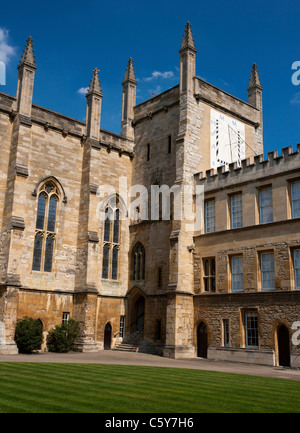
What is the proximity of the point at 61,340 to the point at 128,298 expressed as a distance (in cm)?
599

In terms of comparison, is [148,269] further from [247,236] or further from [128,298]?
[247,236]

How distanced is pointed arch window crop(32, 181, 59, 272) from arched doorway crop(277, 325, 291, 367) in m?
13.6

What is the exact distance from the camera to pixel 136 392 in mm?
10641

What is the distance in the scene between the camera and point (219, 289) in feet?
80.7

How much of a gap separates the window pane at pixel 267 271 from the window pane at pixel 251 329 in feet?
5.25

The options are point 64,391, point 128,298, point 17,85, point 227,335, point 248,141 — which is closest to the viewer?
point 64,391

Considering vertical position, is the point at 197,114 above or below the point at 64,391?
above

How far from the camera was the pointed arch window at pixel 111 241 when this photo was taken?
29.8 meters

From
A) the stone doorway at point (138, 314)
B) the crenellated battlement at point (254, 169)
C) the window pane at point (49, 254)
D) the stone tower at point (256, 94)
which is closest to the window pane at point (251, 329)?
the crenellated battlement at point (254, 169)

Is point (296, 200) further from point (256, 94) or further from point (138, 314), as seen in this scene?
point (256, 94)

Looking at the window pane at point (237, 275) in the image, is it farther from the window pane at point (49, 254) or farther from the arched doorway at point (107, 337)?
the window pane at point (49, 254)
